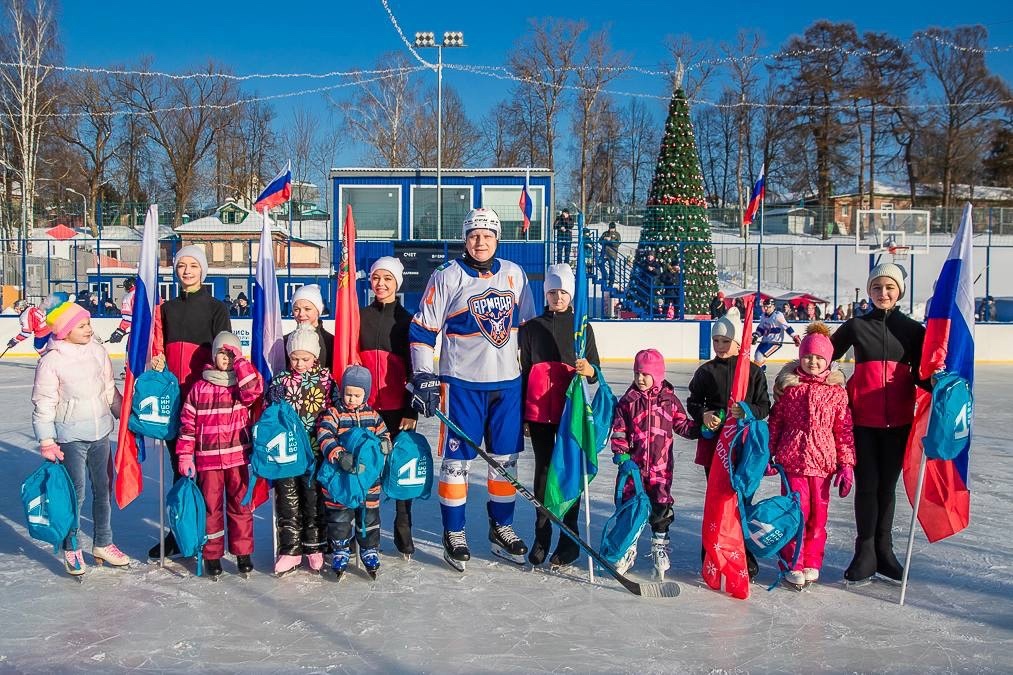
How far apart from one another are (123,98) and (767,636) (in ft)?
137

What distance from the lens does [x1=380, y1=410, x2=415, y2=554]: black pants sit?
15.3ft

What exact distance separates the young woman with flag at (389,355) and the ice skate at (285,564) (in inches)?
21.7

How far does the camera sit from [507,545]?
463 cm

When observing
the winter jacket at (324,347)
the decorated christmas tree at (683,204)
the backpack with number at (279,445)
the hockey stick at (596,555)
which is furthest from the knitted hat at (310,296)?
the decorated christmas tree at (683,204)

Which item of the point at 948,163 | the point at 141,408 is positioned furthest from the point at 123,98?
the point at 141,408

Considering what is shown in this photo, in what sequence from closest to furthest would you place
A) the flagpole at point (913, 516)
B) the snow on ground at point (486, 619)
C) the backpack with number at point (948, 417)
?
the snow on ground at point (486, 619)
the backpack with number at point (948, 417)
the flagpole at point (913, 516)

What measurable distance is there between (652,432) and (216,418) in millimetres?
2049

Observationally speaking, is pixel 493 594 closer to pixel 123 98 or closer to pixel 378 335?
pixel 378 335

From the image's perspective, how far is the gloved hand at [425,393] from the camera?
4.29m

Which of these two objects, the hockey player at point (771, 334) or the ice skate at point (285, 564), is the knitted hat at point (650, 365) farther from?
the hockey player at point (771, 334)

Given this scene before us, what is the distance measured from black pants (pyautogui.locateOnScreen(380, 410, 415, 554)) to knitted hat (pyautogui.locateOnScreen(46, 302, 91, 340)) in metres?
1.50

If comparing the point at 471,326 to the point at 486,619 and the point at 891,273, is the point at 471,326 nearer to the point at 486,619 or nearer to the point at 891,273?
the point at 486,619

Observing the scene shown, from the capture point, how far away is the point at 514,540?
4.62m

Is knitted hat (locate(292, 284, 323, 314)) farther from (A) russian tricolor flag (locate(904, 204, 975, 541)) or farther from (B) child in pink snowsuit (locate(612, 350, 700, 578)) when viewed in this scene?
(A) russian tricolor flag (locate(904, 204, 975, 541))
